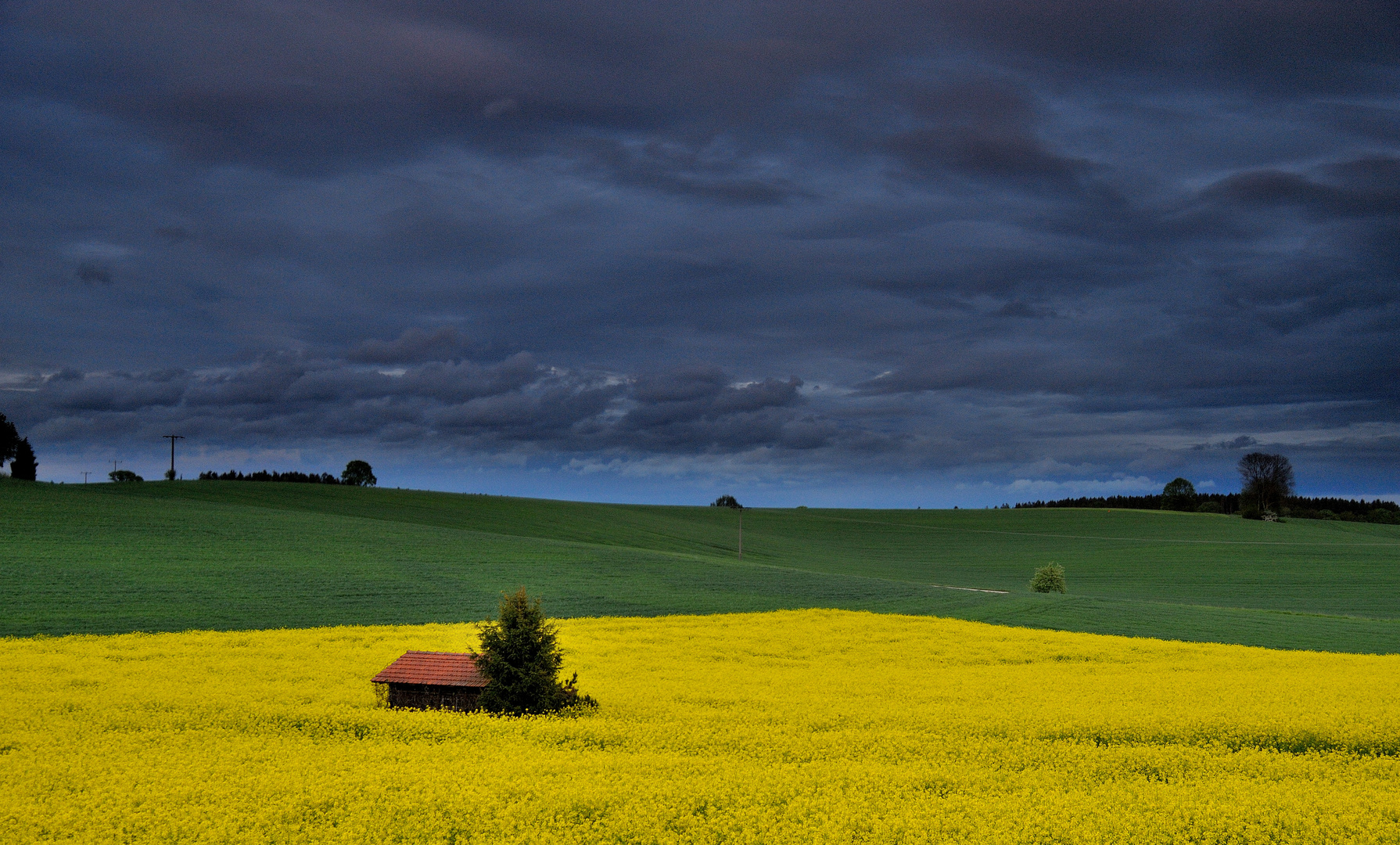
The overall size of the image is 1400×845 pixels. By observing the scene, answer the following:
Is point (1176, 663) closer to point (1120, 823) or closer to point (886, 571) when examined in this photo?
point (1120, 823)

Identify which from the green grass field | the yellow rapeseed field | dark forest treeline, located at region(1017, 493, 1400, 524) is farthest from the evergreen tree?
dark forest treeline, located at region(1017, 493, 1400, 524)

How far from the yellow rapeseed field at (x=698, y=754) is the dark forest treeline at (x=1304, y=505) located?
110 metres

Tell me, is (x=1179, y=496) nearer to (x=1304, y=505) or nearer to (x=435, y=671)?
(x=1304, y=505)

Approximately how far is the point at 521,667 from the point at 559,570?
25.2 metres

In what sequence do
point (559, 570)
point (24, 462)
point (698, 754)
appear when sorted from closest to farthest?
point (698, 754)
point (559, 570)
point (24, 462)

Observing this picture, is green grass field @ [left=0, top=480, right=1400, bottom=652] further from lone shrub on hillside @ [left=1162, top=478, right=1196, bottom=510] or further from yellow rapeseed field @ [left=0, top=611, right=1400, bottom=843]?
lone shrub on hillside @ [left=1162, top=478, right=1196, bottom=510]

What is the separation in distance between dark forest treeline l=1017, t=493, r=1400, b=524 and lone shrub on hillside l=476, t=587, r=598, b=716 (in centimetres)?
12009

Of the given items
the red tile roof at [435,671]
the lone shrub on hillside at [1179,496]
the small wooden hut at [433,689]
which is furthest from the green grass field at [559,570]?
the lone shrub on hillside at [1179,496]

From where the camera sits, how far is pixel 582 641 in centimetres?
2331

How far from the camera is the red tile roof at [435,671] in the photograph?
1459 centimetres

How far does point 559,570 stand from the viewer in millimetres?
39375

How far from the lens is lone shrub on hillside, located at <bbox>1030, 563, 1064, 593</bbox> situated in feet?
146

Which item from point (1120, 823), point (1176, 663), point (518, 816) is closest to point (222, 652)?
point (518, 816)

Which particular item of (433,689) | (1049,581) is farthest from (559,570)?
(433,689)
